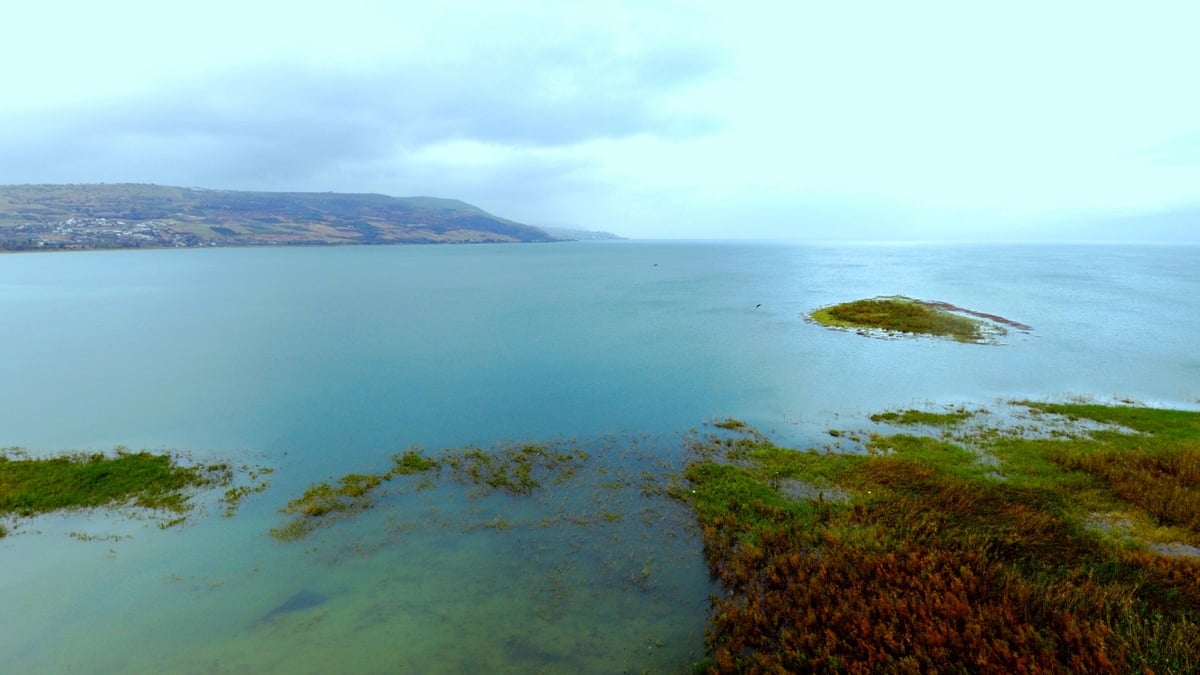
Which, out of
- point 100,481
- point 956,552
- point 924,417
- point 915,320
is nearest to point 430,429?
point 100,481

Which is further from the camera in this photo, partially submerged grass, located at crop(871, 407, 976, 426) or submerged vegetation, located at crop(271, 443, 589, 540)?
partially submerged grass, located at crop(871, 407, 976, 426)

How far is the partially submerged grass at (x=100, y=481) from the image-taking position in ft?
61.4

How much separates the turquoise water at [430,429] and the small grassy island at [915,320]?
3.35m

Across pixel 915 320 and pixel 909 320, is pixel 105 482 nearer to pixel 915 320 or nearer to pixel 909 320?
pixel 909 320

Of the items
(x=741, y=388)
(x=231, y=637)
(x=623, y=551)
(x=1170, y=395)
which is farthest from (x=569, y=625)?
(x=1170, y=395)

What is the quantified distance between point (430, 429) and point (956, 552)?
72.3 ft

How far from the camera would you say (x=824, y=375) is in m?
36.5

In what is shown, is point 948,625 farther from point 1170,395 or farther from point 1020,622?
point 1170,395

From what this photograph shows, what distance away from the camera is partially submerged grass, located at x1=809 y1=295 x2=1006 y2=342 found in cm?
5031

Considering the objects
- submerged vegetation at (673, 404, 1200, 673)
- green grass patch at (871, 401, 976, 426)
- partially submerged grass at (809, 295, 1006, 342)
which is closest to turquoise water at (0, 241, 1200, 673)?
green grass patch at (871, 401, 976, 426)

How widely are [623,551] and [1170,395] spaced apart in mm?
38176

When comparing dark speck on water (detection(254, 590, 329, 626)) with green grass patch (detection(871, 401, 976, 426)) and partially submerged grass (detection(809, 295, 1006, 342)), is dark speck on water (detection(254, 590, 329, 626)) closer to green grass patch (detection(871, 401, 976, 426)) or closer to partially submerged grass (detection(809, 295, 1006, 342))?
green grass patch (detection(871, 401, 976, 426))

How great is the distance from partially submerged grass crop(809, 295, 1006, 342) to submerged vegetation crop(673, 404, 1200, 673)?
26479 millimetres

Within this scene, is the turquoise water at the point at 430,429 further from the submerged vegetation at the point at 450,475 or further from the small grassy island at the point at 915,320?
the small grassy island at the point at 915,320
